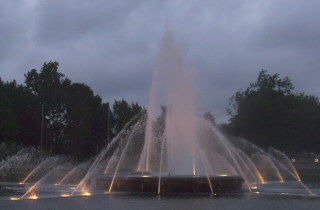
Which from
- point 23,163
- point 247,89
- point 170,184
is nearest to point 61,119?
point 23,163

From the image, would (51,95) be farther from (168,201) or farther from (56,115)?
(168,201)

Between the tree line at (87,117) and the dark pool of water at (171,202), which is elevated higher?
the tree line at (87,117)

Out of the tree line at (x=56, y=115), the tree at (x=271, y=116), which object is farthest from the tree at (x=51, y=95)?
the tree at (x=271, y=116)

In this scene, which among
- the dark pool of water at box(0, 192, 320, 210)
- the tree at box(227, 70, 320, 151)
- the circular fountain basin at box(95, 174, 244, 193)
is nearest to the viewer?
the dark pool of water at box(0, 192, 320, 210)

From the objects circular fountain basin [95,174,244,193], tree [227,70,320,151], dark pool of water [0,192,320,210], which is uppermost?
tree [227,70,320,151]

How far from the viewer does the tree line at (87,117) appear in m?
65.2

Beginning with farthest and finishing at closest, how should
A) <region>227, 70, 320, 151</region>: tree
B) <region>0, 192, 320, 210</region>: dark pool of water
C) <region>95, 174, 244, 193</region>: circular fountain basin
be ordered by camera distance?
<region>227, 70, 320, 151</region>: tree < <region>95, 174, 244, 193</region>: circular fountain basin < <region>0, 192, 320, 210</region>: dark pool of water

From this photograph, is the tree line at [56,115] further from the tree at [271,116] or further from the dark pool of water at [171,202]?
the dark pool of water at [171,202]

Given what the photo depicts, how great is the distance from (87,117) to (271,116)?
1038 inches

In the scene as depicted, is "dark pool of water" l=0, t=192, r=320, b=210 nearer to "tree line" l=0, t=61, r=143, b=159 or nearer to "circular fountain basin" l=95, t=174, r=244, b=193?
"circular fountain basin" l=95, t=174, r=244, b=193

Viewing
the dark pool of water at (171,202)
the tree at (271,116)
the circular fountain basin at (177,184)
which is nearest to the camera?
the dark pool of water at (171,202)

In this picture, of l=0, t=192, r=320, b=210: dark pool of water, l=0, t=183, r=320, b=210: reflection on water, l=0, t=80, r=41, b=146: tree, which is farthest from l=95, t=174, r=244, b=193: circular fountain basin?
l=0, t=80, r=41, b=146: tree

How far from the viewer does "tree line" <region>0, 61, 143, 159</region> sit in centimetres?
6931

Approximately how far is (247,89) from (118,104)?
22530 mm
